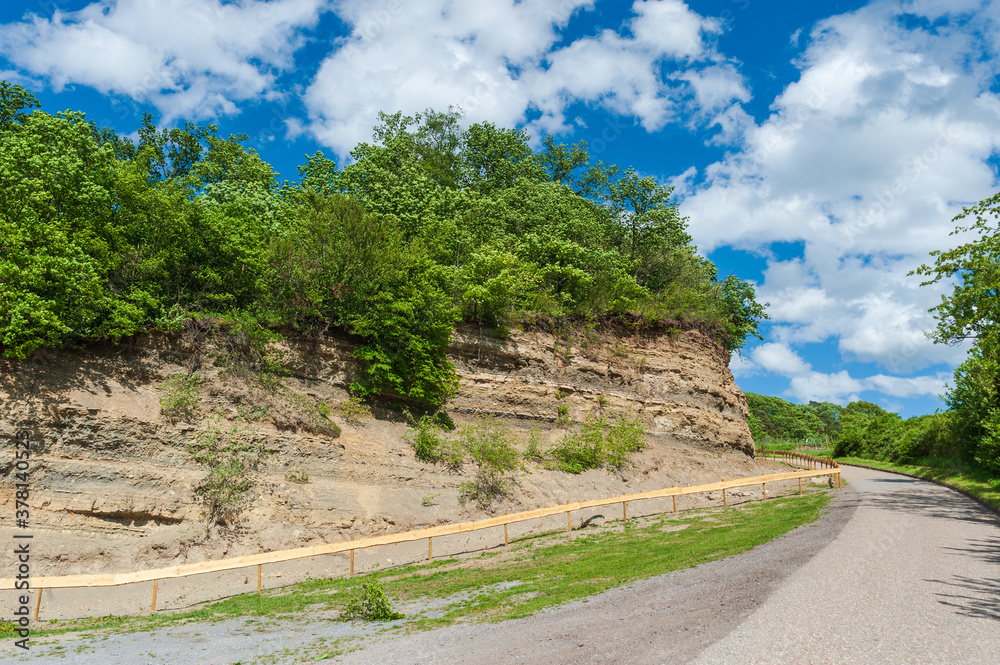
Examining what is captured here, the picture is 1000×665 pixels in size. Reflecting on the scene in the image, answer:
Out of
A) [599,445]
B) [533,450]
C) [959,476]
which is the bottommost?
[959,476]

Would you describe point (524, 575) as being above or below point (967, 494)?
below

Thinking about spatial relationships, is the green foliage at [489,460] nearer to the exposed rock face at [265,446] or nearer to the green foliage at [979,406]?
the exposed rock face at [265,446]

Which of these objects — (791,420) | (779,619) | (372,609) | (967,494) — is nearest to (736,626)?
(779,619)

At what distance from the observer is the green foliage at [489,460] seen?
21.9 metres

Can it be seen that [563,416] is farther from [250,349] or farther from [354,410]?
[250,349]

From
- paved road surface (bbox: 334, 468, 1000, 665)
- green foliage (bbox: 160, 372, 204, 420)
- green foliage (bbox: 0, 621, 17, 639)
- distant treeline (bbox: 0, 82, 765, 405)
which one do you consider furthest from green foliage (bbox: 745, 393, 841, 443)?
green foliage (bbox: 0, 621, 17, 639)

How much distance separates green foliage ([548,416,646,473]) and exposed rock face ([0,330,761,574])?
2.04 ft

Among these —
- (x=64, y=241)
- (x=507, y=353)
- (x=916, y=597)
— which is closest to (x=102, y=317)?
(x=64, y=241)

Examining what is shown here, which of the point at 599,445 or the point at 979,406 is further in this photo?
the point at 979,406

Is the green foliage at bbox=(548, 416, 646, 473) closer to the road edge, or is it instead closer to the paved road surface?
the paved road surface

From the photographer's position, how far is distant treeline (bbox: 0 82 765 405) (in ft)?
53.5

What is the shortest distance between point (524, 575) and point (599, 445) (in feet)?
47.6

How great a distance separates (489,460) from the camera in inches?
912

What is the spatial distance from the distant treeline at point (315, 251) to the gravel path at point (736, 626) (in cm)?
1145
